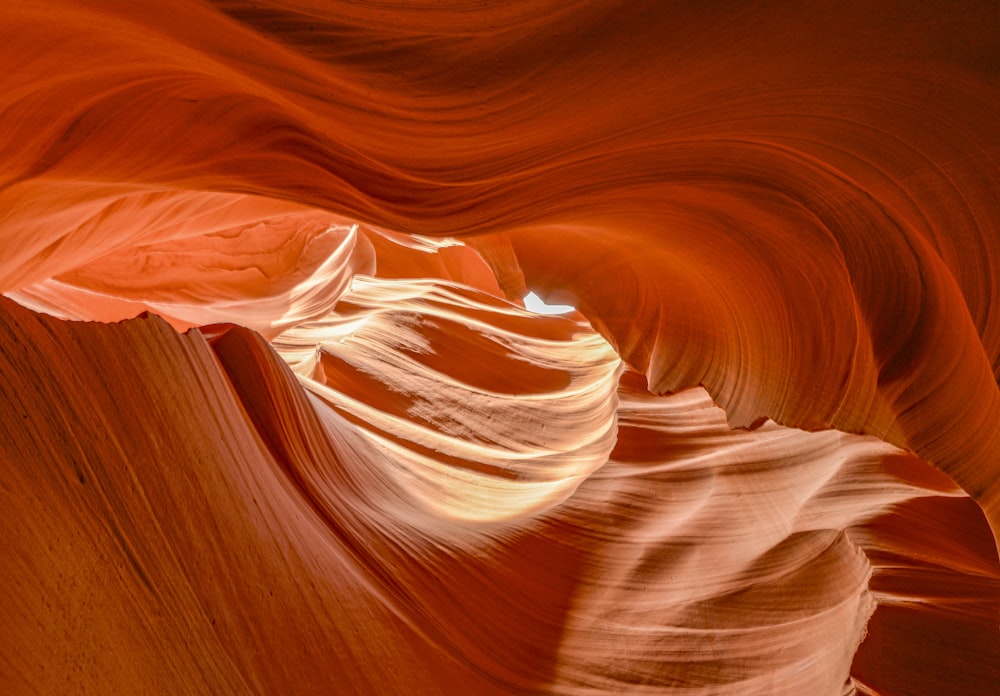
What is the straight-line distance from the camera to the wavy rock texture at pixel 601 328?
119 centimetres

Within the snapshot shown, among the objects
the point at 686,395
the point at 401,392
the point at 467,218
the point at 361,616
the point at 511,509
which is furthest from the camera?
the point at 401,392

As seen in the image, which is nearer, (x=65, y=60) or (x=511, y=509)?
(x=65, y=60)

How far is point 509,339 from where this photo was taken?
4.80 meters

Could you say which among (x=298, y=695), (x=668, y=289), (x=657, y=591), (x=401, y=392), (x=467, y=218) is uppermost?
(x=467, y=218)

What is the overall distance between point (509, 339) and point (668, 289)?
2.37 meters

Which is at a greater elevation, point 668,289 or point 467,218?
point 467,218

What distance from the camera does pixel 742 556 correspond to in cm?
241

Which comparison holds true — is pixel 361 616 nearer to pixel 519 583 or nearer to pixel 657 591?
pixel 519 583

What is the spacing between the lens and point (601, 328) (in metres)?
3.05

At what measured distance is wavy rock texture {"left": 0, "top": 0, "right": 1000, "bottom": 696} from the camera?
1.19 meters

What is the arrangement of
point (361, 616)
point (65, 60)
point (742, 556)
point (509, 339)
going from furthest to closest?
point (509, 339)
point (742, 556)
point (361, 616)
point (65, 60)

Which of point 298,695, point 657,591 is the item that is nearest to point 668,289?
point 657,591

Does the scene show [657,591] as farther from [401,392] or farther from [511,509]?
[401,392]

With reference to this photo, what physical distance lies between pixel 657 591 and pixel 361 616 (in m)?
1.12
